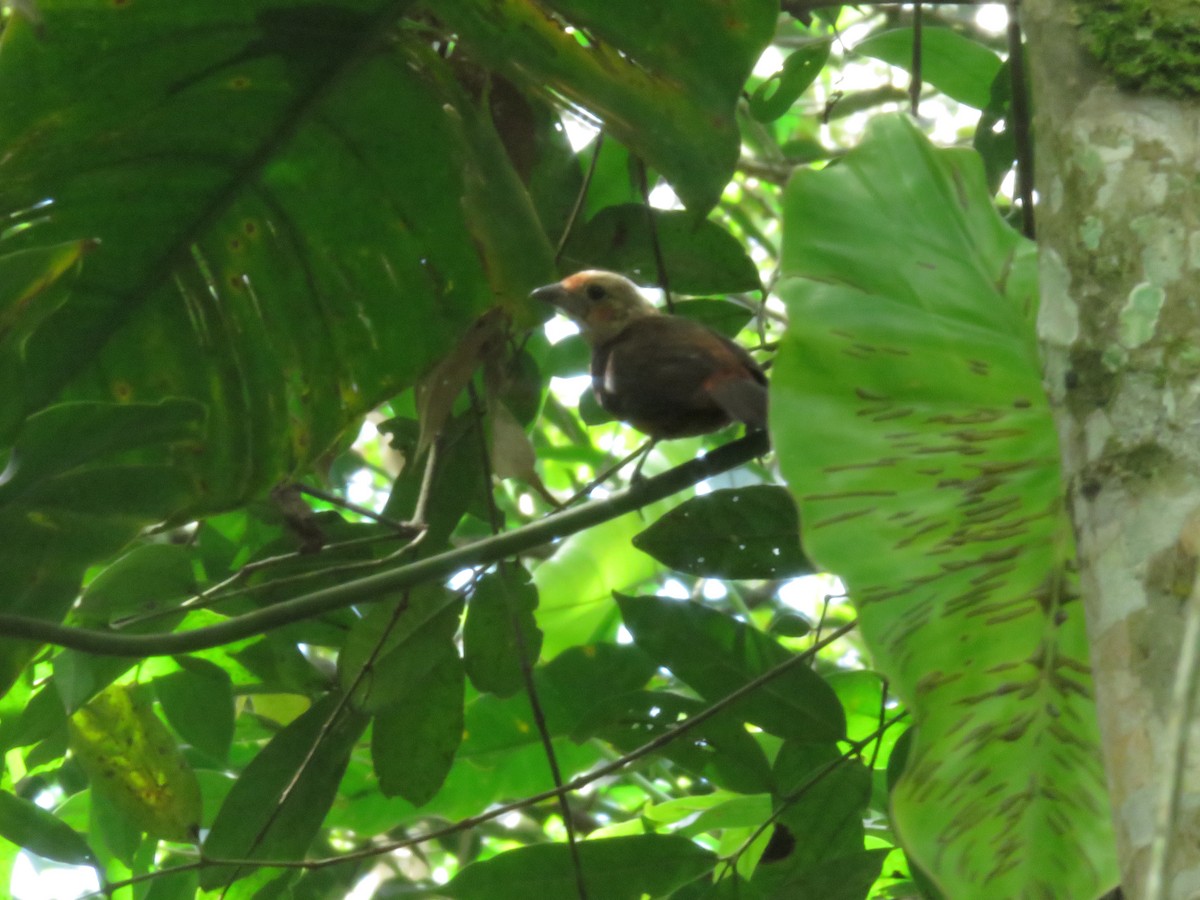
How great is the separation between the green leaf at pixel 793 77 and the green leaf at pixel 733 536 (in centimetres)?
109

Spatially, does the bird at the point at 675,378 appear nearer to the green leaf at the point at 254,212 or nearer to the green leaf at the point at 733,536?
A: the green leaf at the point at 733,536

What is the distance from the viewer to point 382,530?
9.93 ft

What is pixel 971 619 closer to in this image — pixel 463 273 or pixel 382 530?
pixel 463 273

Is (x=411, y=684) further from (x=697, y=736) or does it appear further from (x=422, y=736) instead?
(x=697, y=736)

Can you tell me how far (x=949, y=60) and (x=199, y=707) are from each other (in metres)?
2.32

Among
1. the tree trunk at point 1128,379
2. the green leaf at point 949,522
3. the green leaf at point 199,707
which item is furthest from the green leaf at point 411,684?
the tree trunk at point 1128,379

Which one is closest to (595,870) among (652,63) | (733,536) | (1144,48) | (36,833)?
(733,536)

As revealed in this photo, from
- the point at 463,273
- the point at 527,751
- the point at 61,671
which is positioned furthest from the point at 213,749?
the point at 463,273

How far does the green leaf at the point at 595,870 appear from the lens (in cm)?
264

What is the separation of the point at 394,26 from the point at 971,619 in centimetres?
158

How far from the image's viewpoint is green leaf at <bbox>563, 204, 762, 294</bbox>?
3.21 metres

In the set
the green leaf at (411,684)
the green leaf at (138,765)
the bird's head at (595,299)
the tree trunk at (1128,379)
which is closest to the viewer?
the tree trunk at (1128,379)

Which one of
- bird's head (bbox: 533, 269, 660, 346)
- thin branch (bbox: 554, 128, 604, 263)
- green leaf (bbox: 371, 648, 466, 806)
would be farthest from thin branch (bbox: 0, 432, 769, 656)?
bird's head (bbox: 533, 269, 660, 346)

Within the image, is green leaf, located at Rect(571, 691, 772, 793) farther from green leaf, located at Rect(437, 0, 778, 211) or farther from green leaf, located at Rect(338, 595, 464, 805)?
green leaf, located at Rect(437, 0, 778, 211)
